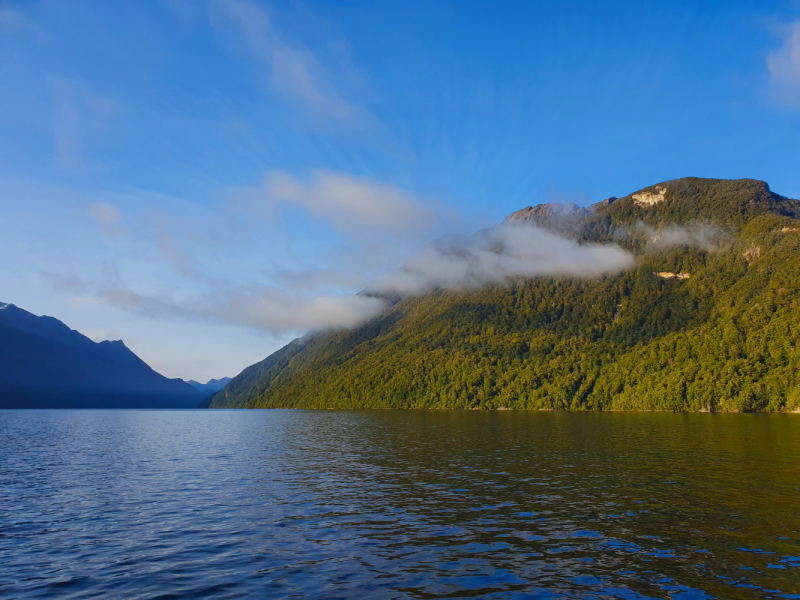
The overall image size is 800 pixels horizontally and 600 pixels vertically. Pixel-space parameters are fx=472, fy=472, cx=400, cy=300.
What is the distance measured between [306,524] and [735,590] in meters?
25.7

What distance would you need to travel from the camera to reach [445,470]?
187 ft

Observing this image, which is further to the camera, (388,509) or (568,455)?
(568,455)

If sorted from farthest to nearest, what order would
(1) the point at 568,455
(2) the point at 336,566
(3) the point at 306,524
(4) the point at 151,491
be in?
(1) the point at 568,455, (4) the point at 151,491, (3) the point at 306,524, (2) the point at 336,566

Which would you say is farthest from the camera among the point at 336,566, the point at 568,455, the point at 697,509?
the point at 568,455

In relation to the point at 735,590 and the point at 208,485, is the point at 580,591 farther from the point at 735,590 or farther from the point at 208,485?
the point at 208,485

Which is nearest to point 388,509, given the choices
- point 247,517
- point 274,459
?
point 247,517

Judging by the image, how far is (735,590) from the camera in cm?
2184

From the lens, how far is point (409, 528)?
32656mm

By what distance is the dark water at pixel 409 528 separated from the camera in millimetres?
23016

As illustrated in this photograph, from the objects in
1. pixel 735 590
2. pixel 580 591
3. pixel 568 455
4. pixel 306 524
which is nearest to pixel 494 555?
pixel 580 591

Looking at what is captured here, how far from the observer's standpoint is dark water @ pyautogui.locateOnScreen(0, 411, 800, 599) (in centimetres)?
2302

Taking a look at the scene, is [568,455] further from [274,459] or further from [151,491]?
[151,491]

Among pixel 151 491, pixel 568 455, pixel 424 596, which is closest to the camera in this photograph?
pixel 424 596

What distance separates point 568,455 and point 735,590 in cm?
4898
